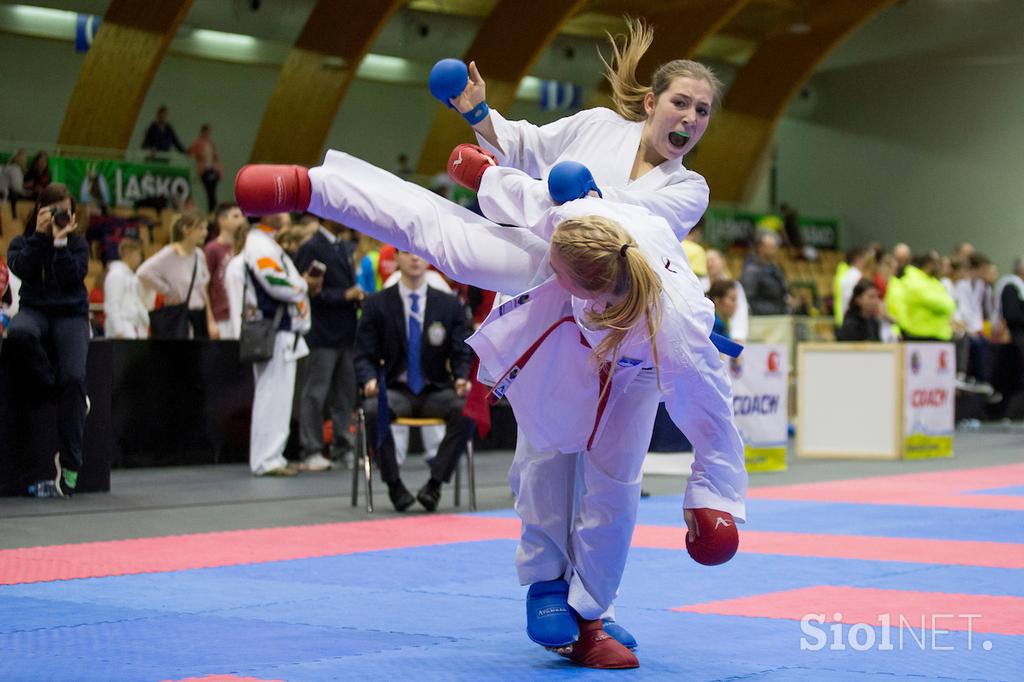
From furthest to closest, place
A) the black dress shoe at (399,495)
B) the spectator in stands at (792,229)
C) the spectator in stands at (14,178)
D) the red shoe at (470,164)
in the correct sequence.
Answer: the spectator in stands at (792,229) < the spectator in stands at (14,178) < the black dress shoe at (399,495) < the red shoe at (470,164)

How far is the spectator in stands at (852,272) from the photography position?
12984 mm

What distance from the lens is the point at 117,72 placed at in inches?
665

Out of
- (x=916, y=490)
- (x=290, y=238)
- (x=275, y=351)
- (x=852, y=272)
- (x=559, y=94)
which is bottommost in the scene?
(x=916, y=490)

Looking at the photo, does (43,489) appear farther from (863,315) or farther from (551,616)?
(863,315)

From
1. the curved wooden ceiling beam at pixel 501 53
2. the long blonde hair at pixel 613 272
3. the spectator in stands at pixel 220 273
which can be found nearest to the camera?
the long blonde hair at pixel 613 272

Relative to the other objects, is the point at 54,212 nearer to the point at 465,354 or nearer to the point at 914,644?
the point at 465,354

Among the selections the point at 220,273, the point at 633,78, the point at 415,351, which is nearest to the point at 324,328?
the point at 220,273

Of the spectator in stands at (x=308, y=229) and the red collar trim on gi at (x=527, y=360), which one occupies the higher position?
the spectator in stands at (x=308, y=229)

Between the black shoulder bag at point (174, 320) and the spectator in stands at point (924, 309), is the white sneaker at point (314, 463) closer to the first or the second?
the black shoulder bag at point (174, 320)

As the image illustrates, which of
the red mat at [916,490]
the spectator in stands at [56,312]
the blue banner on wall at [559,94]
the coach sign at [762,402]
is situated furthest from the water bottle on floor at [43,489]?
the blue banner on wall at [559,94]

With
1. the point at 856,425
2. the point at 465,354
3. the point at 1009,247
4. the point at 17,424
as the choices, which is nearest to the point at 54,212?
the point at 17,424

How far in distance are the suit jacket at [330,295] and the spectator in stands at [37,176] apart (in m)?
5.11

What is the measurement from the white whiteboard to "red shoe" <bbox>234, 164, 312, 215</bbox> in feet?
27.5

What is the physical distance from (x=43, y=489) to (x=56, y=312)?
104cm
